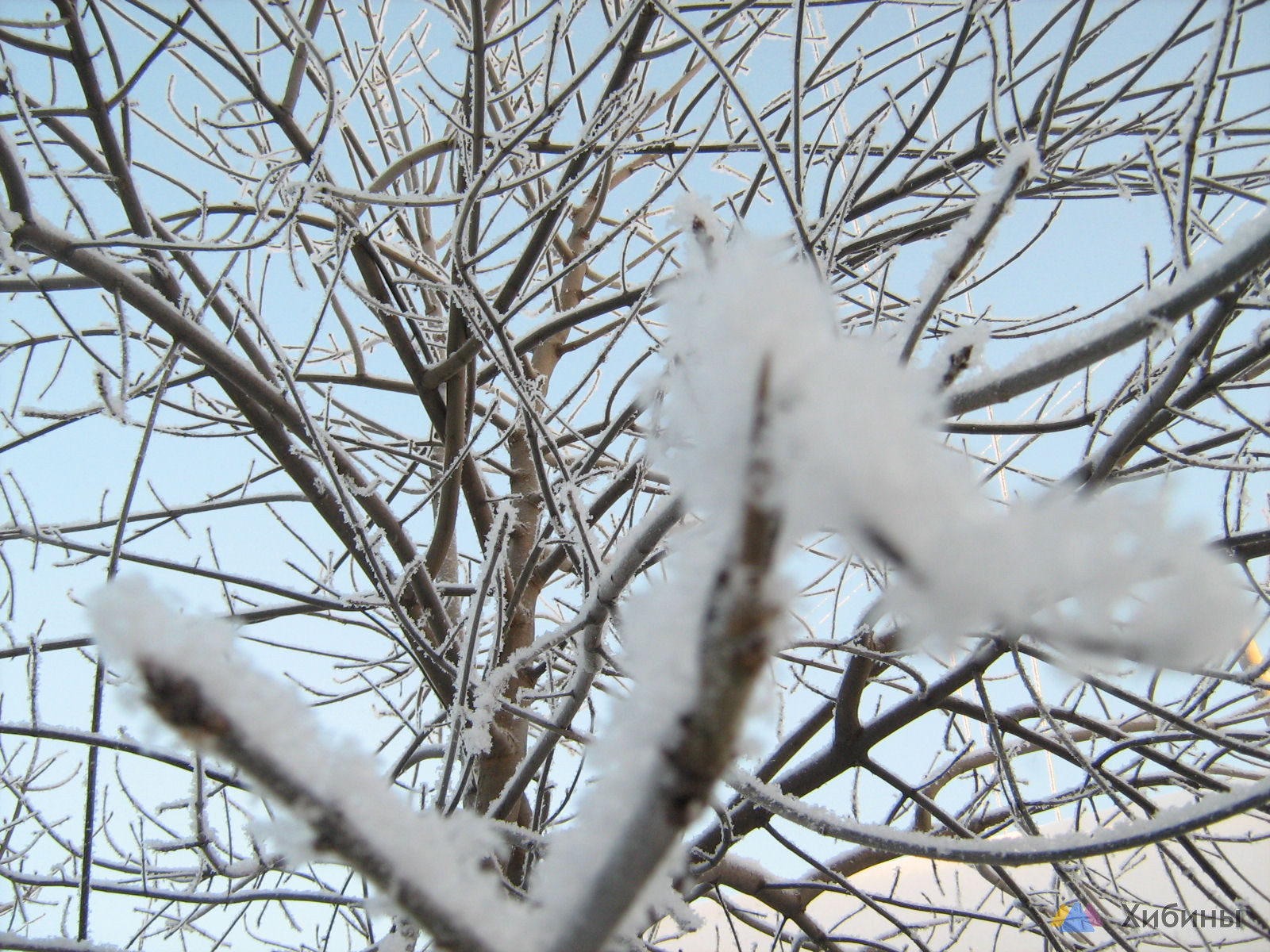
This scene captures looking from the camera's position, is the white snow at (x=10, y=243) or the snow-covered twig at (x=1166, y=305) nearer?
the snow-covered twig at (x=1166, y=305)

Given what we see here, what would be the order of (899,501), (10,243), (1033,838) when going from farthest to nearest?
(10,243), (1033,838), (899,501)

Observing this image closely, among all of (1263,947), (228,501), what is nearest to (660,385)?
(228,501)

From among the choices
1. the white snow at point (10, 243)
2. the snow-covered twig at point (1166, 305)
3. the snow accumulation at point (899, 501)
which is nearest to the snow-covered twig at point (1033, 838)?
the snow-covered twig at point (1166, 305)

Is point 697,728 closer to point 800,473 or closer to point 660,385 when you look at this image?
point 800,473

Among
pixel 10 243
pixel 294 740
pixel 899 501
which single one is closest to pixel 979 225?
pixel 899 501

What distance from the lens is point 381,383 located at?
243 centimetres

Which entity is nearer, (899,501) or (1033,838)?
(899,501)

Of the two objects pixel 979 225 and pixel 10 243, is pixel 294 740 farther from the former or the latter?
pixel 10 243

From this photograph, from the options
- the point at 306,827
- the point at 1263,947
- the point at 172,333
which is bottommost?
the point at 306,827

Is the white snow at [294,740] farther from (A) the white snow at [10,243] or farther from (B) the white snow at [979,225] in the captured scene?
(A) the white snow at [10,243]

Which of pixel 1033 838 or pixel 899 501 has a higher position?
pixel 1033 838

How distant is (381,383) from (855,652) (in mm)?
1833

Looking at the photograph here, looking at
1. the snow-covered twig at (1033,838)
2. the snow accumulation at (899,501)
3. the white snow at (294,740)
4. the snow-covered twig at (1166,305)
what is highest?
the snow-covered twig at (1166,305)

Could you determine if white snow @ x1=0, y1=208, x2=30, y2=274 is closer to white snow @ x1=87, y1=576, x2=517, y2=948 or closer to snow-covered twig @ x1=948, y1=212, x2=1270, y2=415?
white snow @ x1=87, y1=576, x2=517, y2=948
